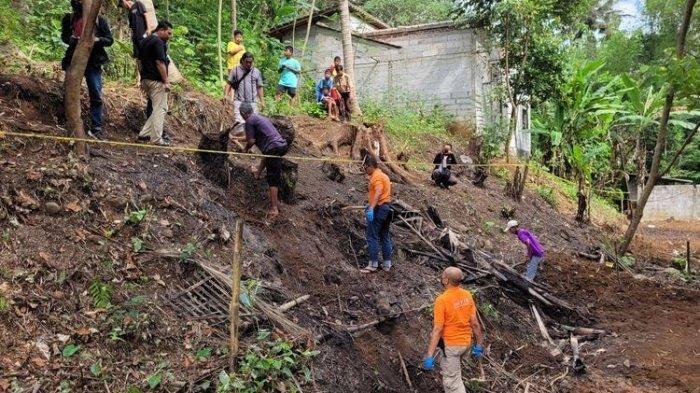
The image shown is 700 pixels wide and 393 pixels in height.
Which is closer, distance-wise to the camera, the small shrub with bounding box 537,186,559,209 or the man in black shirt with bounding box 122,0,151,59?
the man in black shirt with bounding box 122,0,151,59

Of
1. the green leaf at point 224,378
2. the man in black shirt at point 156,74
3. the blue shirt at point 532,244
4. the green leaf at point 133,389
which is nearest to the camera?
the green leaf at point 133,389

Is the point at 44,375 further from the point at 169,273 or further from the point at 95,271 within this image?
the point at 169,273

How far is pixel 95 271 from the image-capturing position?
5.39 m

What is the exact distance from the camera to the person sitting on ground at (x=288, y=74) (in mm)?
12562

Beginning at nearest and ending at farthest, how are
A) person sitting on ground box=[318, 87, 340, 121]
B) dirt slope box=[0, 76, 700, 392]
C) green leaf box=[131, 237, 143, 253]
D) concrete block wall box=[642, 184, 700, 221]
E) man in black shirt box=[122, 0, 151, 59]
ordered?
dirt slope box=[0, 76, 700, 392]
green leaf box=[131, 237, 143, 253]
man in black shirt box=[122, 0, 151, 59]
person sitting on ground box=[318, 87, 340, 121]
concrete block wall box=[642, 184, 700, 221]

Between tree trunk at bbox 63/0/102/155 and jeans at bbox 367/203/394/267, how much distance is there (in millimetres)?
3703

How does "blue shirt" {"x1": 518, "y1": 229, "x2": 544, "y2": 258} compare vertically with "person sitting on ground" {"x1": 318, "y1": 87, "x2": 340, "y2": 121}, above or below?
below

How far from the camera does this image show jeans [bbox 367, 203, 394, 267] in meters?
7.78

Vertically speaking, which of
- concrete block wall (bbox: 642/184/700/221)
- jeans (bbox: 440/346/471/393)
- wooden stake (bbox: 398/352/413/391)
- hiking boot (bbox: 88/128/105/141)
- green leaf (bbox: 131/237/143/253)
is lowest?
concrete block wall (bbox: 642/184/700/221)

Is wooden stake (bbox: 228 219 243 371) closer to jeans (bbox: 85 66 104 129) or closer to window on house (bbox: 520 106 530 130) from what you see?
jeans (bbox: 85 66 104 129)

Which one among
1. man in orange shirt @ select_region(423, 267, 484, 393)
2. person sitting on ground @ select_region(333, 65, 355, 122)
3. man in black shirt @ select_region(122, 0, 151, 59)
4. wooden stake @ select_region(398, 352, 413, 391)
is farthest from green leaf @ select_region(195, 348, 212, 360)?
person sitting on ground @ select_region(333, 65, 355, 122)

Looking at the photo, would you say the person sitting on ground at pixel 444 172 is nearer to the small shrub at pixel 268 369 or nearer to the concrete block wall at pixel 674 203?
the small shrub at pixel 268 369

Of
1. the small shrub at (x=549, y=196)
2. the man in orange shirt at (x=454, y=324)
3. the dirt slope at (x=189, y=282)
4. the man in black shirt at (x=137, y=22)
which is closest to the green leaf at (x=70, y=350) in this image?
the dirt slope at (x=189, y=282)

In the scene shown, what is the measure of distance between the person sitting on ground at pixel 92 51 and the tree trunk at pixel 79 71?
468 mm
